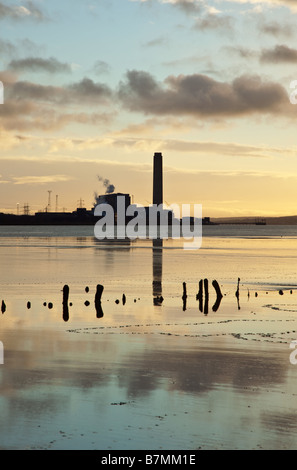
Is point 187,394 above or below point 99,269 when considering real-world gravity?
below

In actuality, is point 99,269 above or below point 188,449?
above

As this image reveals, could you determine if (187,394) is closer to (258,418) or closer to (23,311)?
(258,418)

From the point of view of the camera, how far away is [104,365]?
19719 mm

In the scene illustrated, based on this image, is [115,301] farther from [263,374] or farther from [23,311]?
[263,374]

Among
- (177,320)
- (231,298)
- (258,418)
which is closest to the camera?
(258,418)

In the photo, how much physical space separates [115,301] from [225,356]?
17.4 m

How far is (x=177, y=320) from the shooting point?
3069 centimetres

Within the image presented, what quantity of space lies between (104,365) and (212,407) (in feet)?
17.3

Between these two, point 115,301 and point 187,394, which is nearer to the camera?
point 187,394
